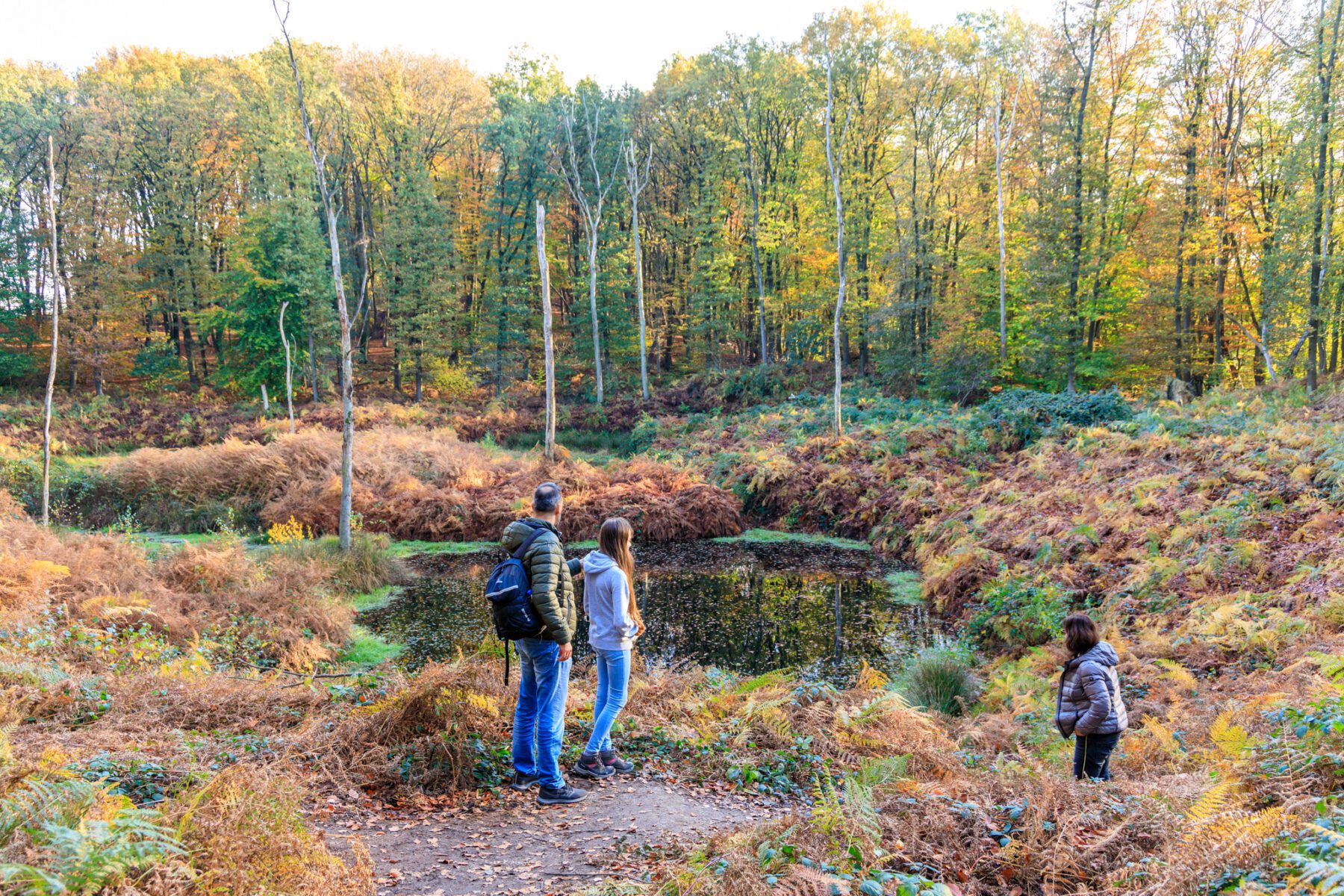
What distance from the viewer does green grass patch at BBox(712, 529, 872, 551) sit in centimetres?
1580

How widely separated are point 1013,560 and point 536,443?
20075mm

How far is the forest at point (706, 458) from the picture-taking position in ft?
12.5

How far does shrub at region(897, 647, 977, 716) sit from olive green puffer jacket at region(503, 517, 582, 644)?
4.50 metres

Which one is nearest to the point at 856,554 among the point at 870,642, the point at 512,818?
the point at 870,642

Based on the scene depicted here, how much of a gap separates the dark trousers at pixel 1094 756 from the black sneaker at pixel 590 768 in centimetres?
312

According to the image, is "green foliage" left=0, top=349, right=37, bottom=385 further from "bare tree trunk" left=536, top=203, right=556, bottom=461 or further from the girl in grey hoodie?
the girl in grey hoodie

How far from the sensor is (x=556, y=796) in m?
4.63

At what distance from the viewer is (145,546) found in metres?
11.3

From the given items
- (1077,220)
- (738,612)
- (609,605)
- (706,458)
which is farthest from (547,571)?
(1077,220)

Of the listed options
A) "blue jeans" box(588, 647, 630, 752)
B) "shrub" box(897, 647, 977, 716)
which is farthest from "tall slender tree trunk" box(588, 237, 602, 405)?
"blue jeans" box(588, 647, 630, 752)

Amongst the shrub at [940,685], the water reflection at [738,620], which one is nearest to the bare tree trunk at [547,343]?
the water reflection at [738,620]

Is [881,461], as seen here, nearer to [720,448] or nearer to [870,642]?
[720,448]

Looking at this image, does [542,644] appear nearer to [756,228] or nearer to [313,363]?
[756,228]

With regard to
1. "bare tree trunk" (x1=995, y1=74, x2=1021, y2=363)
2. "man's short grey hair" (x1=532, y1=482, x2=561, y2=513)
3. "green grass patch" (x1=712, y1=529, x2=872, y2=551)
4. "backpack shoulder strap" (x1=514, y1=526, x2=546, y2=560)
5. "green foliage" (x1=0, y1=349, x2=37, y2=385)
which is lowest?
"green grass patch" (x1=712, y1=529, x2=872, y2=551)
